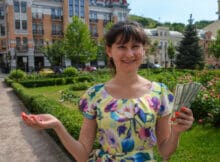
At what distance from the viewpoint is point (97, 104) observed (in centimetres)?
188

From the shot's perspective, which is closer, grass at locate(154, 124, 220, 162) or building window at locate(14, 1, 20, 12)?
grass at locate(154, 124, 220, 162)

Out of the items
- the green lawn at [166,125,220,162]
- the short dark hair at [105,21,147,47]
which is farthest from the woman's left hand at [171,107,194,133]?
the green lawn at [166,125,220,162]

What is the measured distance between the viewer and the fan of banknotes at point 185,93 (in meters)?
1.50

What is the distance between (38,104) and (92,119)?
771cm

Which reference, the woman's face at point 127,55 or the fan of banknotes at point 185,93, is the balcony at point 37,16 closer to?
the woman's face at point 127,55

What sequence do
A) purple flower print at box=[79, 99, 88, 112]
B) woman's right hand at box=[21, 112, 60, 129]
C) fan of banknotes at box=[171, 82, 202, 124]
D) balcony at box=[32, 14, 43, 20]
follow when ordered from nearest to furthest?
fan of banknotes at box=[171, 82, 202, 124], woman's right hand at box=[21, 112, 60, 129], purple flower print at box=[79, 99, 88, 112], balcony at box=[32, 14, 43, 20]

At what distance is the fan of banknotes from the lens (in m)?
1.50

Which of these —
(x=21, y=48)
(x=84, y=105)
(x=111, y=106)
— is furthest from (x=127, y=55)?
(x=21, y=48)

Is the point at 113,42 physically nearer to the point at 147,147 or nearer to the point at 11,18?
the point at 147,147

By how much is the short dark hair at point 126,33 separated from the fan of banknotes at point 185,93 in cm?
46

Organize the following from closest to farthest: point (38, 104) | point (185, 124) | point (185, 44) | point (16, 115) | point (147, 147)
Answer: point (185, 124)
point (147, 147)
point (38, 104)
point (16, 115)
point (185, 44)

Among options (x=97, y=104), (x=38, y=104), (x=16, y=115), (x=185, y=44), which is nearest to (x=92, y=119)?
(x=97, y=104)

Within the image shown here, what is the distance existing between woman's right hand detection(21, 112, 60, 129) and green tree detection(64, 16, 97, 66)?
36.7m

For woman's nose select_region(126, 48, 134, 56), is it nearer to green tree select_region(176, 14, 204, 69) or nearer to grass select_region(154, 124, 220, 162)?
grass select_region(154, 124, 220, 162)
